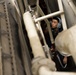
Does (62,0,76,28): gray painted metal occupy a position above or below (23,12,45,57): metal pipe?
above

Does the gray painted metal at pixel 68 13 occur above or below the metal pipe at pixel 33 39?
above

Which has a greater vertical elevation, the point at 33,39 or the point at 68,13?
the point at 68,13

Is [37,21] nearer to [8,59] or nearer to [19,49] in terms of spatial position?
[19,49]

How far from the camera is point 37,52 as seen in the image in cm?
103

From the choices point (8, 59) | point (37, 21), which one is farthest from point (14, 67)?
point (37, 21)

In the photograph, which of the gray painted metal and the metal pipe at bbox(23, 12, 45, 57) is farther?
the gray painted metal

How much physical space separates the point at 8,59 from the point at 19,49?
260 millimetres

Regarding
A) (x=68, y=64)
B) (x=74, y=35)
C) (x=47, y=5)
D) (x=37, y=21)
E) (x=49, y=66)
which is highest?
(x=47, y=5)

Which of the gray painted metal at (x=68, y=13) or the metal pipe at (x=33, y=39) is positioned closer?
the metal pipe at (x=33, y=39)

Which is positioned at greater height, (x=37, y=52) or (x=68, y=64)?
(x=37, y=52)

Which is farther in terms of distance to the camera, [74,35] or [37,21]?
[37,21]

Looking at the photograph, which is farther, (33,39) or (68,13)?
(68,13)

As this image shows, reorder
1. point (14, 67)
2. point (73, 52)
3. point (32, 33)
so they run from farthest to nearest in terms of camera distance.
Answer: point (32, 33) → point (14, 67) → point (73, 52)

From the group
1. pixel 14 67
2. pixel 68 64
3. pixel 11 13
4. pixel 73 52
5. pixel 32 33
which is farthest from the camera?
pixel 68 64
